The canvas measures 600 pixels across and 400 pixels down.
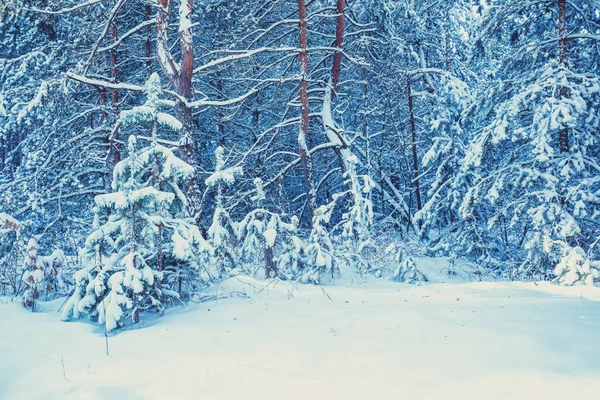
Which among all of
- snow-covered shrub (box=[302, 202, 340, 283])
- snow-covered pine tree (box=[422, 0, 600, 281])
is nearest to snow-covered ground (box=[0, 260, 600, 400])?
snow-covered shrub (box=[302, 202, 340, 283])

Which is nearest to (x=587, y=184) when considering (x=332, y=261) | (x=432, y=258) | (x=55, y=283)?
(x=432, y=258)

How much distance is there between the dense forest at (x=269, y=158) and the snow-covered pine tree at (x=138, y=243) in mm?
29

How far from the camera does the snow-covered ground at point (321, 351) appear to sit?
11.6ft

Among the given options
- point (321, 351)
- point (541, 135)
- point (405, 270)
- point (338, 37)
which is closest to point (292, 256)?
point (405, 270)

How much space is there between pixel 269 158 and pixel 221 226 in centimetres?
376

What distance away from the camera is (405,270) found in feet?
31.7

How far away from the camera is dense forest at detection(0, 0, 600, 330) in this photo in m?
6.50

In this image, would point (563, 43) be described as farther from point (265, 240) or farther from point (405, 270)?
point (265, 240)

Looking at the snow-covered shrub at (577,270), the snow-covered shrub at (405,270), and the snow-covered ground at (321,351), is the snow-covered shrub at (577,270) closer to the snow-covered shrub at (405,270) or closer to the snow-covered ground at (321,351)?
the snow-covered ground at (321,351)

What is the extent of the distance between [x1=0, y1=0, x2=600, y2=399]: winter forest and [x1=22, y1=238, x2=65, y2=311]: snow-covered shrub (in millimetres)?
32

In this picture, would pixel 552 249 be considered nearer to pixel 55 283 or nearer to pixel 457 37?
pixel 55 283

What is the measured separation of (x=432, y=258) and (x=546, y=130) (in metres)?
4.69

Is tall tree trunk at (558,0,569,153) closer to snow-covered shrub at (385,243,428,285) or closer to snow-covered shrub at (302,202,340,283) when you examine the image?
snow-covered shrub at (385,243,428,285)

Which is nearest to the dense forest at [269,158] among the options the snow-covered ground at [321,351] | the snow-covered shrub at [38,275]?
the snow-covered shrub at [38,275]
